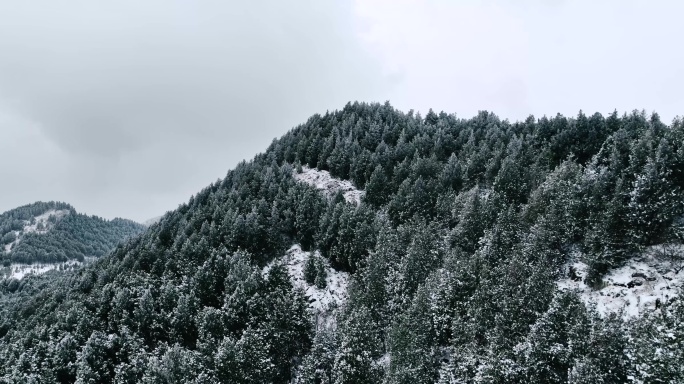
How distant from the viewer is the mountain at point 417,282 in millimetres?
51188

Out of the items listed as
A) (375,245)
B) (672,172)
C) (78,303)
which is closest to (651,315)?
(672,172)

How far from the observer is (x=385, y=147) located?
131 m

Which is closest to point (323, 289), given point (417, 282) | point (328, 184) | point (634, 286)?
point (417, 282)

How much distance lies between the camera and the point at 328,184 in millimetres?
128250

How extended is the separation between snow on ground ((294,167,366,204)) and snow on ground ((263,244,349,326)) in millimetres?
24315

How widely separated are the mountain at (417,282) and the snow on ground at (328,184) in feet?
7.01

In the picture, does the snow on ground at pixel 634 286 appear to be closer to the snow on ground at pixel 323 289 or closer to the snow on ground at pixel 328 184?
the snow on ground at pixel 323 289

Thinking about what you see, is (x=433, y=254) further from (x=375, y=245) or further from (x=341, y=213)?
(x=341, y=213)

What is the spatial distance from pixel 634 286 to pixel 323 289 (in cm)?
5180

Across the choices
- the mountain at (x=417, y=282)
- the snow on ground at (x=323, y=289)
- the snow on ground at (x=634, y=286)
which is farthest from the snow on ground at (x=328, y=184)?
the snow on ground at (x=634, y=286)

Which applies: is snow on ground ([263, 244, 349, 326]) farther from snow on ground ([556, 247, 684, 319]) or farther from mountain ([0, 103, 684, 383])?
snow on ground ([556, 247, 684, 319])

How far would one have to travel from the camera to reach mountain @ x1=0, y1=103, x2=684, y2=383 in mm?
51188

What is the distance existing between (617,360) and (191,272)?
7547 centimetres

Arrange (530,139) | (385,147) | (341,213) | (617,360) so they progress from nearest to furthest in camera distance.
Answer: (617,360), (341,213), (530,139), (385,147)
